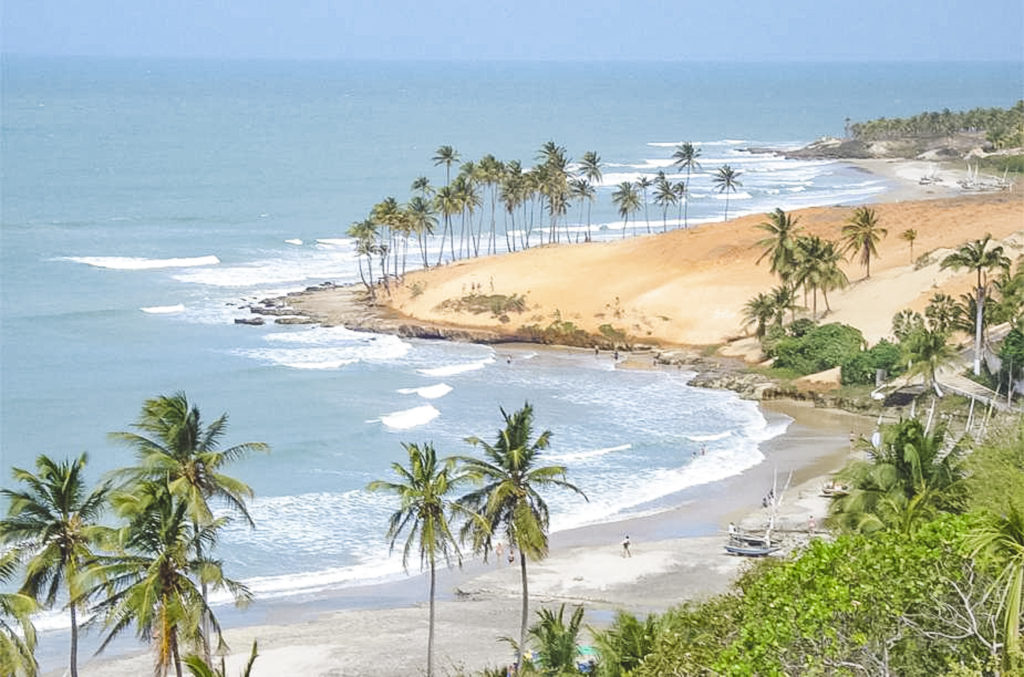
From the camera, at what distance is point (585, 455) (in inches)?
2343

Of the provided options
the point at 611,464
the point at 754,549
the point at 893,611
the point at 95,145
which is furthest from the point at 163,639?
the point at 95,145

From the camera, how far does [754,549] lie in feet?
152

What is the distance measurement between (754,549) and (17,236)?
3493 inches

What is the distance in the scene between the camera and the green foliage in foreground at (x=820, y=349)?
229 ft

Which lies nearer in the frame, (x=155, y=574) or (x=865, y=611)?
(x=865, y=611)

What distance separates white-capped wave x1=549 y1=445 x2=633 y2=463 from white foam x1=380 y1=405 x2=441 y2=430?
27.2ft

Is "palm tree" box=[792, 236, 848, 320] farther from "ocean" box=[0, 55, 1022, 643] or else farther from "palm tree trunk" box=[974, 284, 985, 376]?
"palm tree trunk" box=[974, 284, 985, 376]

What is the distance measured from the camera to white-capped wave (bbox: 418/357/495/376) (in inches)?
2938

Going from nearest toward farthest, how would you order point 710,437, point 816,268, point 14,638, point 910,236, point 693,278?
1. point 14,638
2. point 710,437
3. point 816,268
4. point 910,236
5. point 693,278

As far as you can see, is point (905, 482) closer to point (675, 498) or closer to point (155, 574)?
point (155, 574)

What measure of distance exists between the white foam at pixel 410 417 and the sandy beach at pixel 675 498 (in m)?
15.3

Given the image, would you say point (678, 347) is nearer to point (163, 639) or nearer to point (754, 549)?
point (754, 549)

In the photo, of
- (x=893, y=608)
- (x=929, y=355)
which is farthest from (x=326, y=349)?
(x=893, y=608)

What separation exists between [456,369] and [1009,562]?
192 feet
